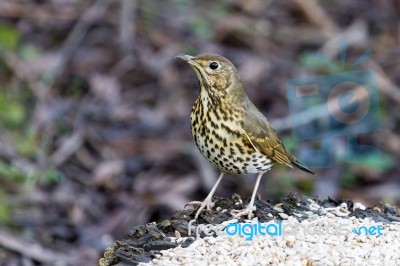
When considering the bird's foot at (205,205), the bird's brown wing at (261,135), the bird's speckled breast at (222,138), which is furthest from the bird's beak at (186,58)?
the bird's foot at (205,205)

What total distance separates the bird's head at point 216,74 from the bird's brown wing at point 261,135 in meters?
0.15

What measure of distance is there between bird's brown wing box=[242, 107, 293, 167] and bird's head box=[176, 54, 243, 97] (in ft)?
0.50

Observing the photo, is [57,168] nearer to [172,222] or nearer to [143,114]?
[143,114]

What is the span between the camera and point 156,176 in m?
6.64

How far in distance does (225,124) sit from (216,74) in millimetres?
245

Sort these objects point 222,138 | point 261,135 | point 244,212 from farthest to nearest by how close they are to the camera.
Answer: point 261,135
point 222,138
point 244,212

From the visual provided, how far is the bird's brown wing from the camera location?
411cm

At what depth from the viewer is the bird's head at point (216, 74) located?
4039mm

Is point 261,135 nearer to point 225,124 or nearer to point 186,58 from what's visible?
point 225,124

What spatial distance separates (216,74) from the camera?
13.4 ft

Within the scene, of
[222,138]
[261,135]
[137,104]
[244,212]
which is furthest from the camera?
[137,104]

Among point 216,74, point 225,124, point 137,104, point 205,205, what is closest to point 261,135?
point 225,124

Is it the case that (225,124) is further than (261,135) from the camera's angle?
No

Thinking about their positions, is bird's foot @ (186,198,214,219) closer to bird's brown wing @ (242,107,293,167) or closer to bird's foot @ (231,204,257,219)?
bird's foot @ (231,204,257,219)
